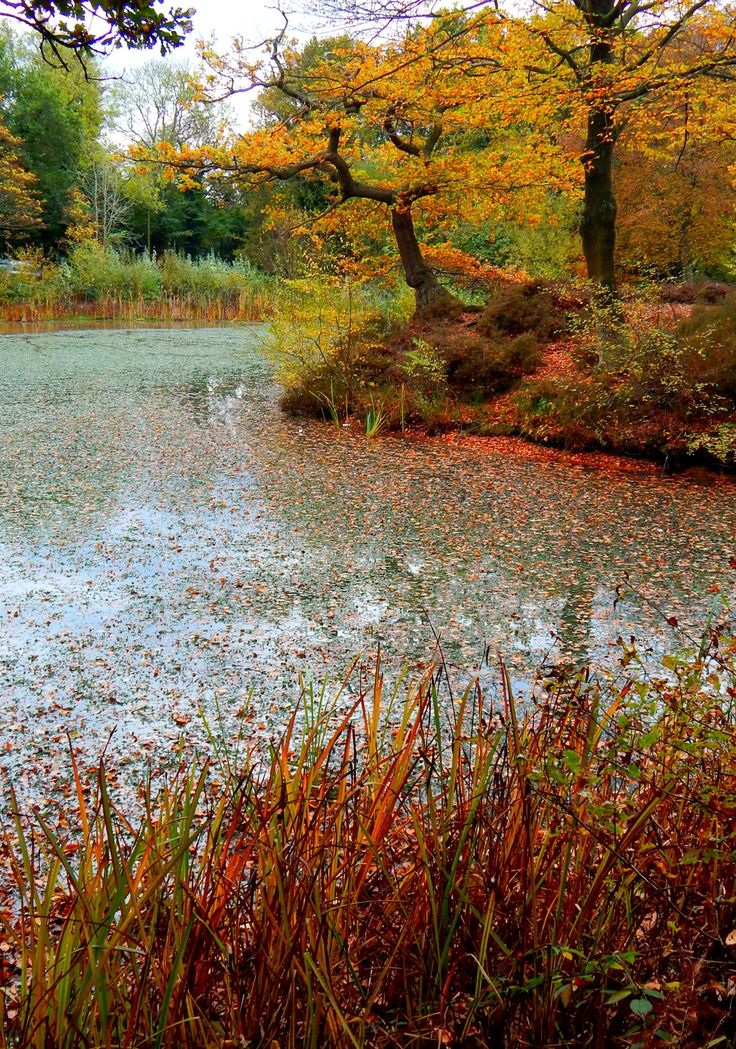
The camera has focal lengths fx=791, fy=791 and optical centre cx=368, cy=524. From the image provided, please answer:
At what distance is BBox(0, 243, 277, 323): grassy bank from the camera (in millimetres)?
14391

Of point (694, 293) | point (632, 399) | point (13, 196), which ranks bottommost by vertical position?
point (632, 399)

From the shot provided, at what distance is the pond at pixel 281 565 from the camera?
2.21 meters

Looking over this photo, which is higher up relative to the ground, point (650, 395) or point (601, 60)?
point (601, 60)

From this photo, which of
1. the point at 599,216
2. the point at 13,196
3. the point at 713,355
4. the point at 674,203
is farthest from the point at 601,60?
the point at 13,196

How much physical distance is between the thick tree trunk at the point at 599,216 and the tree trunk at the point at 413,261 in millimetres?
1700

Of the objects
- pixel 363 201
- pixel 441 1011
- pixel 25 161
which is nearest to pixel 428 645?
pixel 441 1011

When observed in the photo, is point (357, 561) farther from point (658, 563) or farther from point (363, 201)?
point (363, 201)

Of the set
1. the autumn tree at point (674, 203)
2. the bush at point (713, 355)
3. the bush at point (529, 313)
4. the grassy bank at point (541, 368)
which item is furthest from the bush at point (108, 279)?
the bush at point (713, 355)

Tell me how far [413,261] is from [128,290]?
9.42 meters

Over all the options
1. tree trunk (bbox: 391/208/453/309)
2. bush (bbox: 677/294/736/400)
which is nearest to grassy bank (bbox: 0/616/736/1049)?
bush (bbox: 677/294/736/400)

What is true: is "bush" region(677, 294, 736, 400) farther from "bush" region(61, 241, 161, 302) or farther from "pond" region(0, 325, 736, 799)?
"bush" region(61, 241, 161, 302)

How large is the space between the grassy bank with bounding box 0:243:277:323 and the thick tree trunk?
828 centimetres

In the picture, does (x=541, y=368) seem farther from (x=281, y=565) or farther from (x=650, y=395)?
(x=281, y=565)

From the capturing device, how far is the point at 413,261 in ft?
25.7
